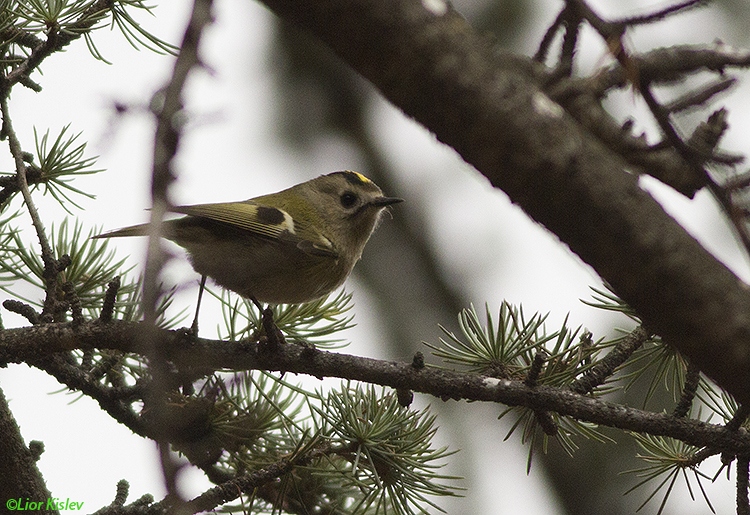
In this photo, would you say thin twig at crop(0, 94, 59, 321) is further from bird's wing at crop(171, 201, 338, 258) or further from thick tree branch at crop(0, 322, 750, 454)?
bird's wing at crop(171, 201, 338, 258)

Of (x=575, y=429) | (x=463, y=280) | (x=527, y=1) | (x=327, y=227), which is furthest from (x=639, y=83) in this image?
(x=527, y=1)

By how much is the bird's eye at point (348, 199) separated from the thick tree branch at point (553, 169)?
2.67m

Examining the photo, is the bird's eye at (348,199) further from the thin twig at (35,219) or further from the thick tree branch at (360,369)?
the thin twig at (35,219)

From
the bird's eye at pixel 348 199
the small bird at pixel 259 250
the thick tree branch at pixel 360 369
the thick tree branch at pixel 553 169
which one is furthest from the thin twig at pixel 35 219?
the bird's eye at pixel 348 199

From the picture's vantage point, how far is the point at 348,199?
3.88 m

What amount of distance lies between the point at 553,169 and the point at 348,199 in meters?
2.76

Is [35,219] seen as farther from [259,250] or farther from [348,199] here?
[348,199]

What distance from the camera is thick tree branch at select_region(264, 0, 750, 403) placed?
1142 millimetres

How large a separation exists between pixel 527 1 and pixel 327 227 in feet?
14.7

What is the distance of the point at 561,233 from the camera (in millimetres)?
1181

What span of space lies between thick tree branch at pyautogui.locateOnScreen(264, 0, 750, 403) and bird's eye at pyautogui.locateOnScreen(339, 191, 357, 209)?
2669 mm

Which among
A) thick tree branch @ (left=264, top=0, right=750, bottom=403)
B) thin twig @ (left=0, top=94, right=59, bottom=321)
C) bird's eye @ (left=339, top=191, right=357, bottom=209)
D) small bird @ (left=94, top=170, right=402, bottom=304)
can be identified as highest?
bird's eye @ (left=339, top=191, right=357, bottom=209)

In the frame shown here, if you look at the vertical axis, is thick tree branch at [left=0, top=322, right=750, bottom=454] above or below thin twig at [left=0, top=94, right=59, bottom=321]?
below

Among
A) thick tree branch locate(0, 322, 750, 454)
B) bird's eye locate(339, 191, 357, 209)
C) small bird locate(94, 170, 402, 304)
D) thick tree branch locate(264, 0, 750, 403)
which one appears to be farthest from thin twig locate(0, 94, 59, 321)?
bird's eye locate(339, 191, 357, 209)
